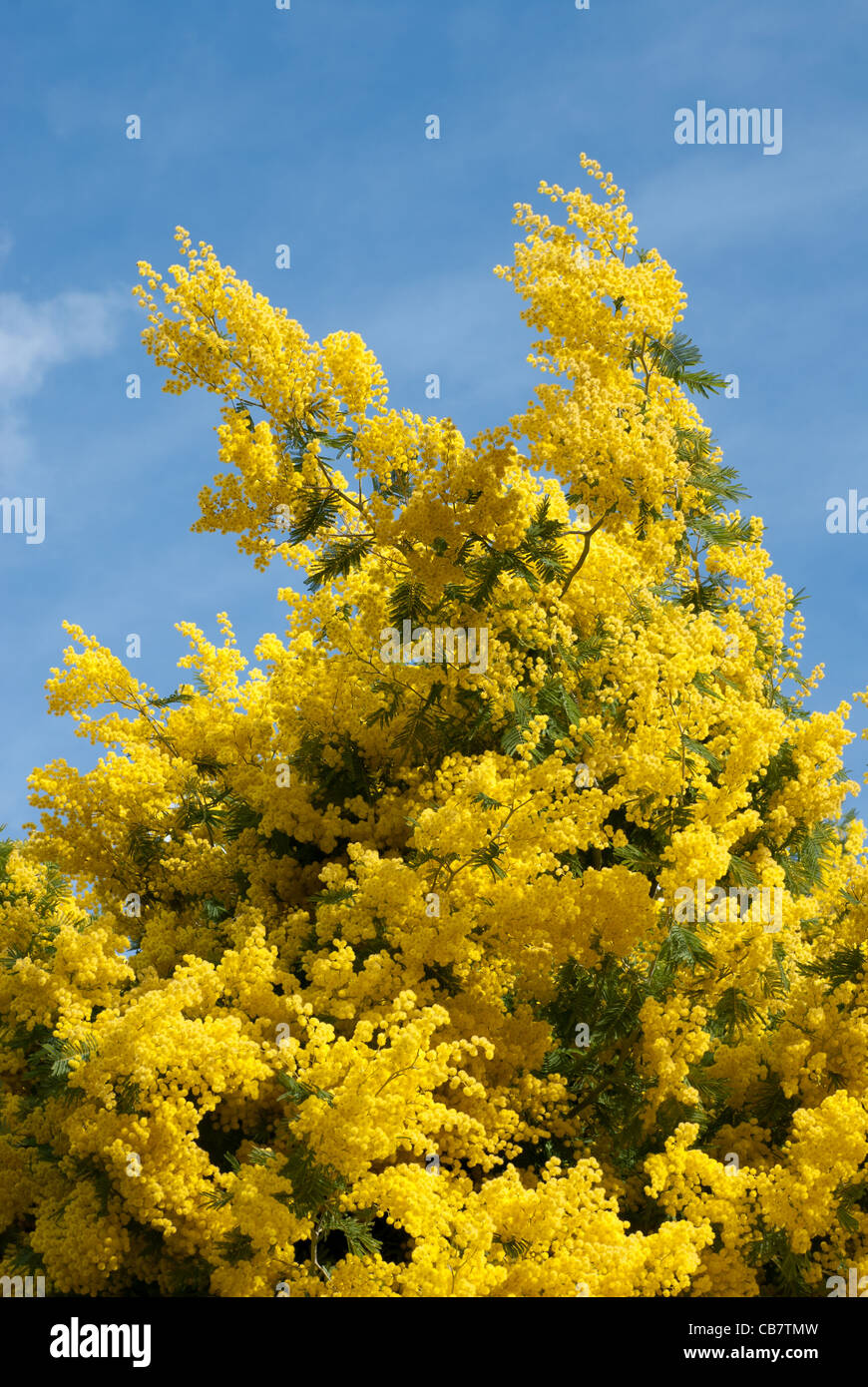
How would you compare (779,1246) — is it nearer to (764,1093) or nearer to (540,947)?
(764,1093)

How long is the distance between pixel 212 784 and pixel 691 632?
17.7 ft

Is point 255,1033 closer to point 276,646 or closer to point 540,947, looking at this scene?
point 540,947

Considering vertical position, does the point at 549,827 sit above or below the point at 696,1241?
above

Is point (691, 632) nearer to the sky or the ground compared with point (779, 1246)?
nearer to the sky
